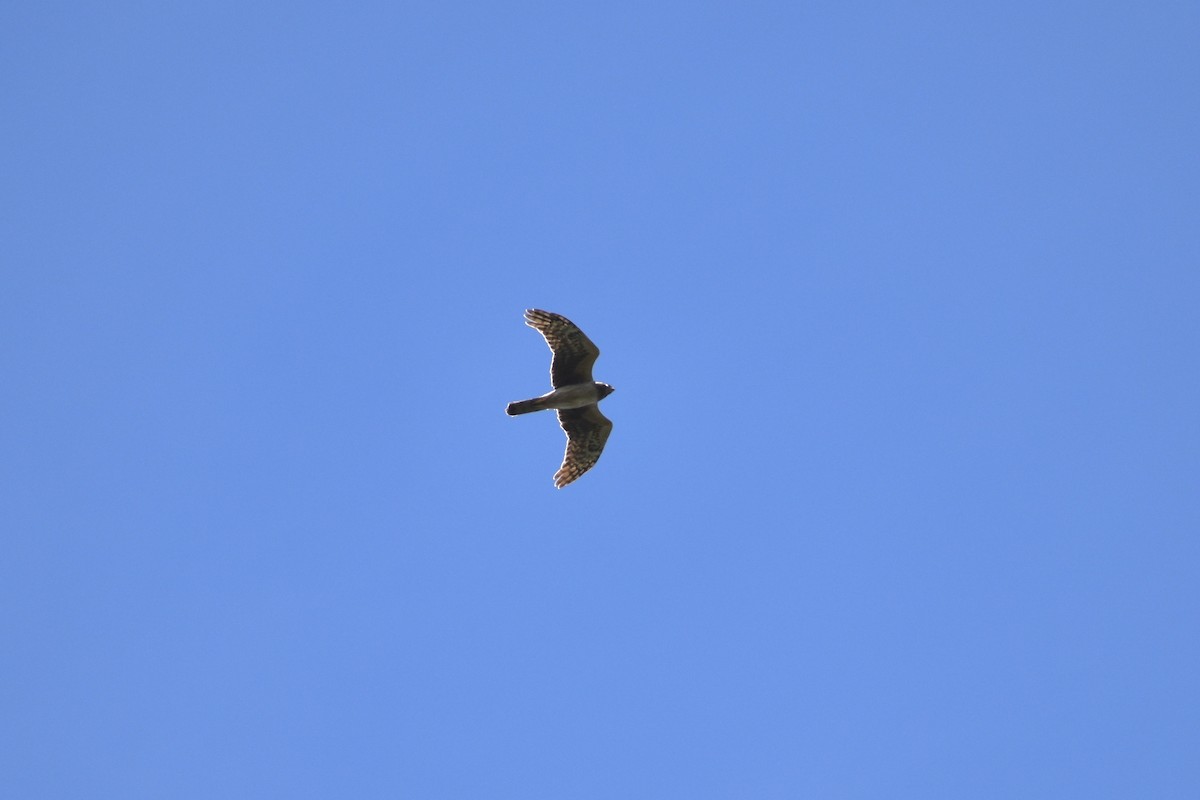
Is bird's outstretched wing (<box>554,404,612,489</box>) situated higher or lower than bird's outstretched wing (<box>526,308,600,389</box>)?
lower

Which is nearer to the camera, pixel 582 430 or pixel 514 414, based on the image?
pixel 514 414

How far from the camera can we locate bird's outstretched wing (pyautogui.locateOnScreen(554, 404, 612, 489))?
94.8 feet

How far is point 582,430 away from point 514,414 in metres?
2.37

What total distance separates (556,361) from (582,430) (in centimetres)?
221

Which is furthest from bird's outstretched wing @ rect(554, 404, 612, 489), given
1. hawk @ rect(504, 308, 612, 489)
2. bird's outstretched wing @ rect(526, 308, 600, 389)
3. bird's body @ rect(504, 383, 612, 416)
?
bird's outstretched wing @ rect(526, 308, 600, 389)

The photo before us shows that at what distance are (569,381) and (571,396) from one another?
0.41m

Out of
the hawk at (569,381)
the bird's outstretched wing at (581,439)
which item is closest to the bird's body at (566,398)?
the hawk at (569,381)

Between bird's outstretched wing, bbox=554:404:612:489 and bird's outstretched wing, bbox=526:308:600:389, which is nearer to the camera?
bird's outstretched wing, bbox=526:308:600:389

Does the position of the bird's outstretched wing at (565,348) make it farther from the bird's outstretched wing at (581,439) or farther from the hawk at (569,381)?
the bird's outstretched wing at (581,439)

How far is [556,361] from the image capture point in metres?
27.7

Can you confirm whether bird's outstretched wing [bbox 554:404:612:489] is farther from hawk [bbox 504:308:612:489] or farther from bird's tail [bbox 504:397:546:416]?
bird's tail [bbox 504:397:546:416]

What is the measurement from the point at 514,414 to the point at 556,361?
1564mm

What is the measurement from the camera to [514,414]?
27.3 metres

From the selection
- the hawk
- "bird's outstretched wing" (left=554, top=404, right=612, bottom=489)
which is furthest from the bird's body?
"bird's outstretched wing" (left=554, top=404, right=612, bottom=489)
